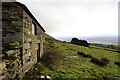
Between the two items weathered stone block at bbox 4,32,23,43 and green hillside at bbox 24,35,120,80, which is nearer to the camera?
weathered stone block at bbox 4,32,23,43

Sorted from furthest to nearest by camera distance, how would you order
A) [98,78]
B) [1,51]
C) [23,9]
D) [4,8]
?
[98,78] < [23,9] < [4,8] < [1,51]

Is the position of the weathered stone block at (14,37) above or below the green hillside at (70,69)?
above

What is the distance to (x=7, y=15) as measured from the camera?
10.9 feet

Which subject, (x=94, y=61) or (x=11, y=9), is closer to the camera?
(x=11, y=9)

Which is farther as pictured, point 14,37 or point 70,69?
point 70,69

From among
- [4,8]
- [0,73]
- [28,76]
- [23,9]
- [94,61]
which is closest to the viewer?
[0,73]

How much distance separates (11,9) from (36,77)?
4.42 m

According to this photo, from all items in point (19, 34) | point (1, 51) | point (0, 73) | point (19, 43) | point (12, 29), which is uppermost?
point (12, 29)

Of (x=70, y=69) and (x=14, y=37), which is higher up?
(x=14, y=37)

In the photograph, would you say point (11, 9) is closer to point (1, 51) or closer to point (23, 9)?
point (23, 9)

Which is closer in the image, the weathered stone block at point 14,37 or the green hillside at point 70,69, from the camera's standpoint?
the weathered stone block at point 14,37

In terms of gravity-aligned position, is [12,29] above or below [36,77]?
above

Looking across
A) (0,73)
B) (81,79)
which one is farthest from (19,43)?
(81,79)

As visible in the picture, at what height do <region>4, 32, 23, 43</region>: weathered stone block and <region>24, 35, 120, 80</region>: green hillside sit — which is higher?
<region>4, 32, 23, 43</region>: weathered stone block
